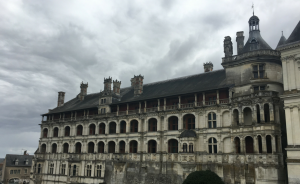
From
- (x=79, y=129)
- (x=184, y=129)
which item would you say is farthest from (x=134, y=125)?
(x=79, y=129)

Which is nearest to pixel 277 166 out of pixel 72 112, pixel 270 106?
pixel 270 106

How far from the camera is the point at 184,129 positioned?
4741 cm

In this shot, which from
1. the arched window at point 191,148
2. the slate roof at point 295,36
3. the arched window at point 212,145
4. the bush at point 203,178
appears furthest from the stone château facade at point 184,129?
the bush at point 203,178

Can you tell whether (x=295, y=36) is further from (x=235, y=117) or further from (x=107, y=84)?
(x=107, y=84)

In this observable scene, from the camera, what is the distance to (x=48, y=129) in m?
70.8

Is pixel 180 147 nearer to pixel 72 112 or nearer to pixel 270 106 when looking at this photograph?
pixel 270 106

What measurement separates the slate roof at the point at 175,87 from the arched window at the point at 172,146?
8279 mm

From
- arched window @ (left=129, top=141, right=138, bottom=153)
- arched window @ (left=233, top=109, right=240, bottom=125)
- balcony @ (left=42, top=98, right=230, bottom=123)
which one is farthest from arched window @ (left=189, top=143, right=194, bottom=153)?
arched window @ (left=129, top=141, right=138, bottom=153)

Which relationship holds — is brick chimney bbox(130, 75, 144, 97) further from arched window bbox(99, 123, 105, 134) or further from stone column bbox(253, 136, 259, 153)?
stone column bbox(253, 136, 259, 153)

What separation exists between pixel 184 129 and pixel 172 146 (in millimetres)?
4247

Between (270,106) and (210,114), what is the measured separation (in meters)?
9.66

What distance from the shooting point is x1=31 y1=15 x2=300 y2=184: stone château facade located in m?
39.3

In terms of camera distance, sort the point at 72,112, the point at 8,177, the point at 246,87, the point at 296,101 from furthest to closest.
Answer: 1. the point at 8,177
2. the point at 72,112
3. the point at 246,87
4. the point at 296,101

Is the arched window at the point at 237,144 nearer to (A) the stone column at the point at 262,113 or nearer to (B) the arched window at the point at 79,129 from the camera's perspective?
(A) the stone column at the point at 262,113
